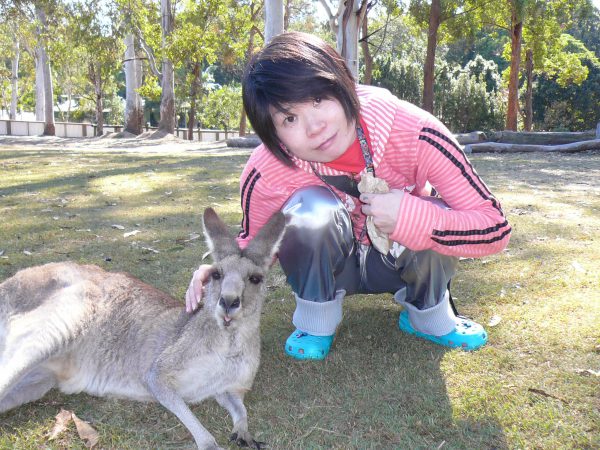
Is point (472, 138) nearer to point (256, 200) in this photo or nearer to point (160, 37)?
point (160, 37)

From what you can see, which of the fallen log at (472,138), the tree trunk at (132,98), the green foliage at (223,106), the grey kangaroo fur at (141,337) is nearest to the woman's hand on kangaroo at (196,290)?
the grey kangaroo fur at (141,337)

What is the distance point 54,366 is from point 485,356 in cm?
164

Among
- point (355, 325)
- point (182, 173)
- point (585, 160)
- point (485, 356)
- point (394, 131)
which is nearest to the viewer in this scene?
point (394, 131)

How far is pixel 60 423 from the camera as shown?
195 centimetres

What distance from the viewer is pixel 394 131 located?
87.0 inches

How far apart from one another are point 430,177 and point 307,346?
82 centimetres

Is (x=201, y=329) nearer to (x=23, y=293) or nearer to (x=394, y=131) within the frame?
(x=23, y=293)

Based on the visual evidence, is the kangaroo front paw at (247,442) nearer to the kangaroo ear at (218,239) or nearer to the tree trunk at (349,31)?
the kangaroo ear at (218,239)

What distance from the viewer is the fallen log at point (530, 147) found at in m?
11.2

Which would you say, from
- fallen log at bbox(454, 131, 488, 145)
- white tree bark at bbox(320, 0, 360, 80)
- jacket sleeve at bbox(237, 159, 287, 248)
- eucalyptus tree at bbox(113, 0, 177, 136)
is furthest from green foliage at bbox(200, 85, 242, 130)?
jacket sleeve at bbox(237, 159, 287, 248)

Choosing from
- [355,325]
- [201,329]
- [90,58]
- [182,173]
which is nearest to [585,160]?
[182,173]

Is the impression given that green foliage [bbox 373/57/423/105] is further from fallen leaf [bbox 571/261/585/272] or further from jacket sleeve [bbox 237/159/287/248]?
jacket sleeve [bbox 237/159/287/248]

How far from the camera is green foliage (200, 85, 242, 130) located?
95.7ft

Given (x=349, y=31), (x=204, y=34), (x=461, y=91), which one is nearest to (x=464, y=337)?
(x=349, y=31)
